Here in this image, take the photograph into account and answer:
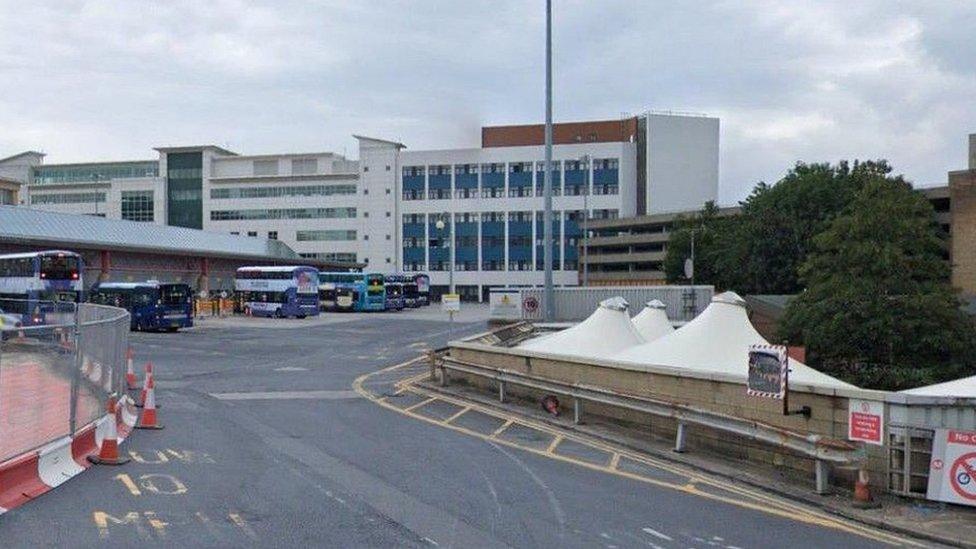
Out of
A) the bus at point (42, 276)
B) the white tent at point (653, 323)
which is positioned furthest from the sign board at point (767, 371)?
the bus at point (42, 276)

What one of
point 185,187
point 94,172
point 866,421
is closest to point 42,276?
point 866,421

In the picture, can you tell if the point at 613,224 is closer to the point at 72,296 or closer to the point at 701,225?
the point at 701,225

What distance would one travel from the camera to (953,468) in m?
10.9

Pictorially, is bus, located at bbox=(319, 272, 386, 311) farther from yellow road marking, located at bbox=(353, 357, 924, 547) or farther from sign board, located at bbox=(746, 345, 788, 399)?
sign board, located at bbox=(746, 345, 788, 399)

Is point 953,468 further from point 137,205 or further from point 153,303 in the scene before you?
point 137,205

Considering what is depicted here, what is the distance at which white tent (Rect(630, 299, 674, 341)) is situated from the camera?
101ft

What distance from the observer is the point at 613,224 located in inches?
4599

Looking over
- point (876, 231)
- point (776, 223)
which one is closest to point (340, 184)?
point (776, 223)

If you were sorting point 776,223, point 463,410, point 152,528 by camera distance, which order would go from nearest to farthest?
point 152,528, point 463,410, point 776,223

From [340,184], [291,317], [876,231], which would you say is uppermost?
[340,184]

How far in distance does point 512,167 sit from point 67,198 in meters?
58.7

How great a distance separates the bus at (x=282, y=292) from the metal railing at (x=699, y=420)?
46.5 meters

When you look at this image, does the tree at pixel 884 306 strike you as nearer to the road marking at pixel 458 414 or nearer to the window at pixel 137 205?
the road marking at pixel 458 414

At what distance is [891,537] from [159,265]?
69.8 metres
